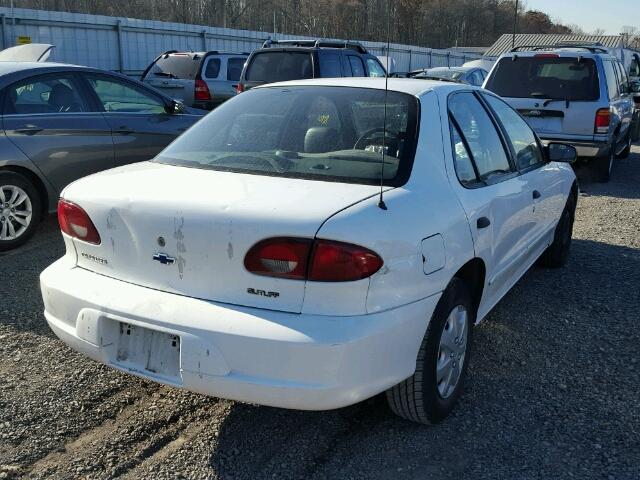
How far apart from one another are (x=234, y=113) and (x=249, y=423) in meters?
1.71

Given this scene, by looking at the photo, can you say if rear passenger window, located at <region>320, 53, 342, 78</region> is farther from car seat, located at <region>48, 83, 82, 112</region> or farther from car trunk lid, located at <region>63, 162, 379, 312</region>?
car trunk lid, located at <region>63, 162, 379, 312</region>

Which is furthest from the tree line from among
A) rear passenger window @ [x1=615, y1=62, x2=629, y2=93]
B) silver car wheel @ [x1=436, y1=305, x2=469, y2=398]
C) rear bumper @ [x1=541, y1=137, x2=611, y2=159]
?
silver car wheel @ [x1=436, y1=305, x2=469, y2=398]

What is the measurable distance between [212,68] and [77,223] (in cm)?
1325

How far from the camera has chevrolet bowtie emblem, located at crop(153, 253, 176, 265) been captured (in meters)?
2.71

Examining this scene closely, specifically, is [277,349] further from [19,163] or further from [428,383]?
A: [19,163]

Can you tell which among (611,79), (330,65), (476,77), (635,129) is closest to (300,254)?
(611,79)

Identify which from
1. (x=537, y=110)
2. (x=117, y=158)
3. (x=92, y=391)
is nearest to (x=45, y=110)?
(x=117, y=158)

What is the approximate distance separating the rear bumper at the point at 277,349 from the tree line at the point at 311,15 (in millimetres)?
11759

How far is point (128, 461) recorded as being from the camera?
284 cm

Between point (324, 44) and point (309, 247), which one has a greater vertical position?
point (324, 44)

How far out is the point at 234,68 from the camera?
52.3 ft

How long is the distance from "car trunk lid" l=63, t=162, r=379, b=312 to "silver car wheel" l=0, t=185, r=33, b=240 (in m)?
3.13

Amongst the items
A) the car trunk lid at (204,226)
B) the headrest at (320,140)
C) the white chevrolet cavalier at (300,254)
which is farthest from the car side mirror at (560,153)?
the car trunk lid at (204,226)

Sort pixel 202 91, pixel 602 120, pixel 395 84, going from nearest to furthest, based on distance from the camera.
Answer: pixel 395 84
pixel 602 120
pixel 202 91
